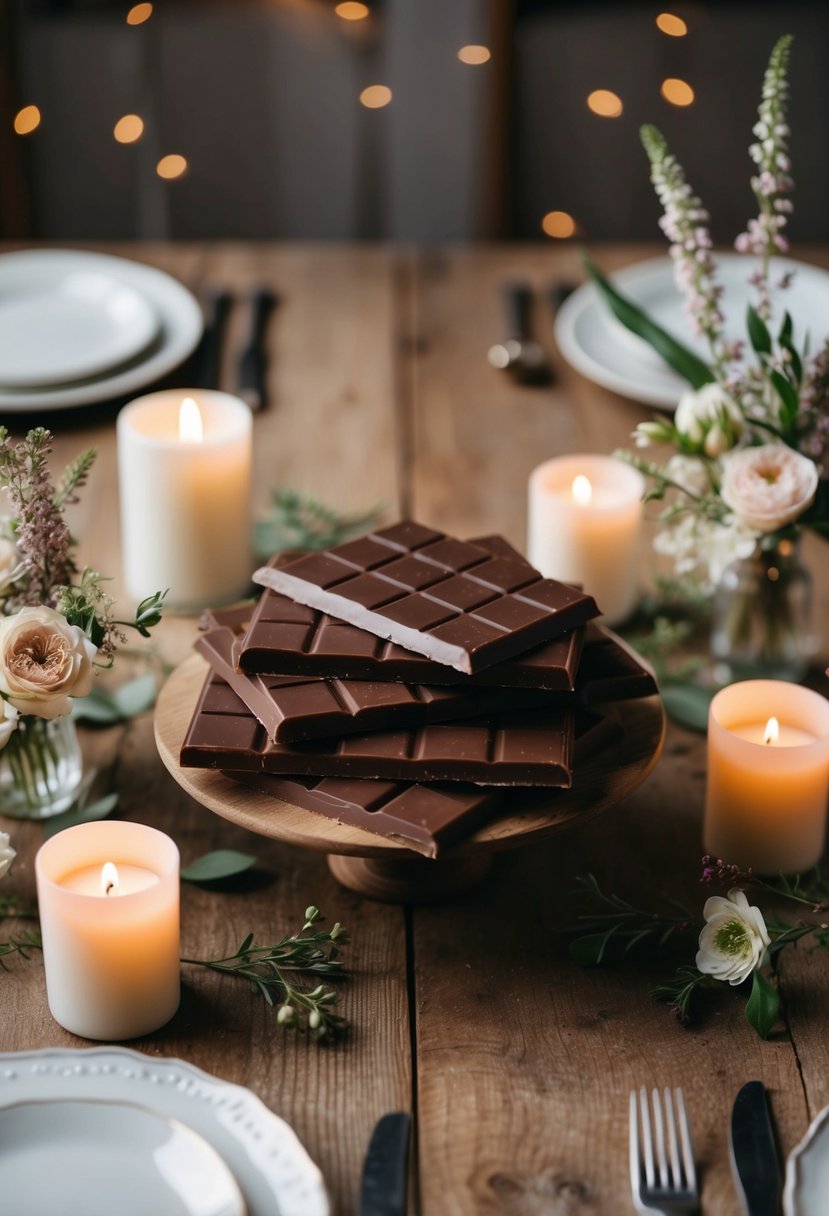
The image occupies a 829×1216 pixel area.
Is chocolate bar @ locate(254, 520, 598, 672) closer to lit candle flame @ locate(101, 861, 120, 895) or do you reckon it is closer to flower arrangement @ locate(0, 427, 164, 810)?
flower arrangement @ locate(0, 427, 164, 810)

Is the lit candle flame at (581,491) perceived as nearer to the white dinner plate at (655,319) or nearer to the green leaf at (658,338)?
the green leaf at (658,338)

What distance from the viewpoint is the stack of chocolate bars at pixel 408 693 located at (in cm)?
96

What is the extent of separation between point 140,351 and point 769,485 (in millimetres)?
928

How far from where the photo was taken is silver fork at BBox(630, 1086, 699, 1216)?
810 mm

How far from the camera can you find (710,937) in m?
0.99

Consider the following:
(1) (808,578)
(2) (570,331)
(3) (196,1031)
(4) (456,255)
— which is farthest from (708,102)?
(3) (196,1031)

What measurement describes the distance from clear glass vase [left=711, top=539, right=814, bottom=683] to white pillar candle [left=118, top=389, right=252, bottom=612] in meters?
0.51

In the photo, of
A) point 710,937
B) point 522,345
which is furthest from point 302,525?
point 710,937

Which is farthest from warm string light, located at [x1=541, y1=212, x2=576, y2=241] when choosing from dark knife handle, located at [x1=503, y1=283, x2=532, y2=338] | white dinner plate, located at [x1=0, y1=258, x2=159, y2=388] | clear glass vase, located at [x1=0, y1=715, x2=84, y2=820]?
clear glass vase, located at [x1=0, y1=715, x2=84, y2=820]

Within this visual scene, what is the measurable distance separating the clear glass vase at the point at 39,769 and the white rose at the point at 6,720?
0.35ft

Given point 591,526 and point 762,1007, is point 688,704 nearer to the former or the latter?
point 591,526

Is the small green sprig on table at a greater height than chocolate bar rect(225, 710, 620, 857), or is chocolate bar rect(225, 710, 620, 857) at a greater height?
chocolate bar rect(225, 710, 620, 857)

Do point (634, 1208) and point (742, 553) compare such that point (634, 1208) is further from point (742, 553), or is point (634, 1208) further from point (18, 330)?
point (18, 330)

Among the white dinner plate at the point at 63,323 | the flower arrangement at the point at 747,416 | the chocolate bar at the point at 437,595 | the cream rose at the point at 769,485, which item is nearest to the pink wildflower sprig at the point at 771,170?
the flower arrangement at the point at 747,416
